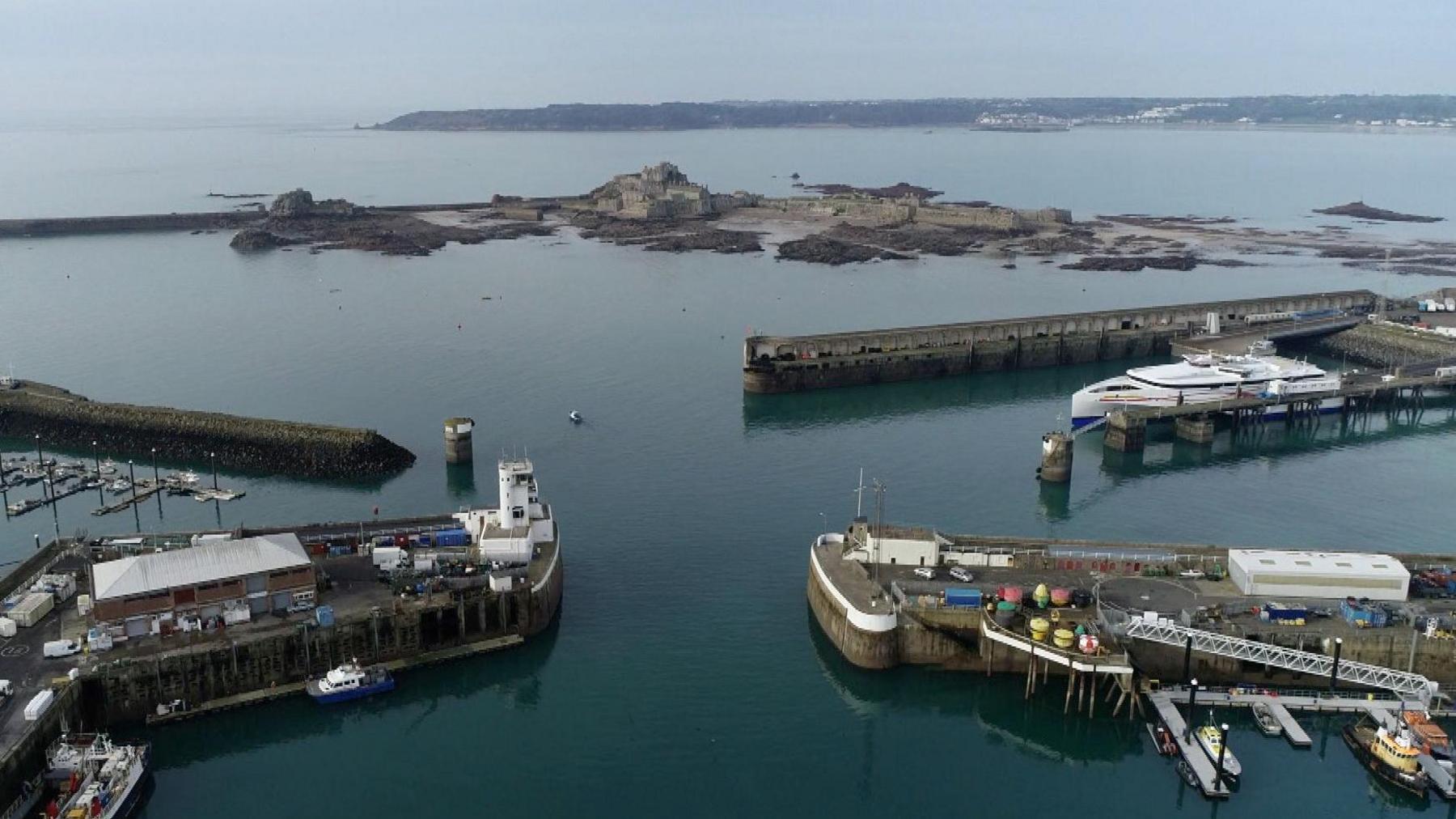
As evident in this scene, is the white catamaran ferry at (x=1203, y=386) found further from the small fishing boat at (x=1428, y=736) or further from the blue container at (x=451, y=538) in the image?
the blue container at (x=451, y=538)

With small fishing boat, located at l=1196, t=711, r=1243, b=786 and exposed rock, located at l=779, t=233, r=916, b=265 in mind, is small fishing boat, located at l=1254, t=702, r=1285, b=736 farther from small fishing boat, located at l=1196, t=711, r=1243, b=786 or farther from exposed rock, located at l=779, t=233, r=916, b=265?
exposed rock, located at l=779, t=233, r=916, b=265

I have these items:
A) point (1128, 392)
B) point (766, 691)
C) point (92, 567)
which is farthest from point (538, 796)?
point (1128, 392)

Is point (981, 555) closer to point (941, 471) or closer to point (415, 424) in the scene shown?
point (941, 471)

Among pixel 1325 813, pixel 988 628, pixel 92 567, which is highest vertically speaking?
pixel 92 567

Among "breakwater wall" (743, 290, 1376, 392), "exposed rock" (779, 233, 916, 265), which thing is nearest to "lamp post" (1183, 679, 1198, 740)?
"breakwater wall" (743, 290, 1376, 392)

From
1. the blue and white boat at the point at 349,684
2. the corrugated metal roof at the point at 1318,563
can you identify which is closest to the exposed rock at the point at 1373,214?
the corrugated metal roof at the point at 1318,563

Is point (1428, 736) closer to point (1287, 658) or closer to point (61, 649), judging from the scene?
point (1287, 658)
